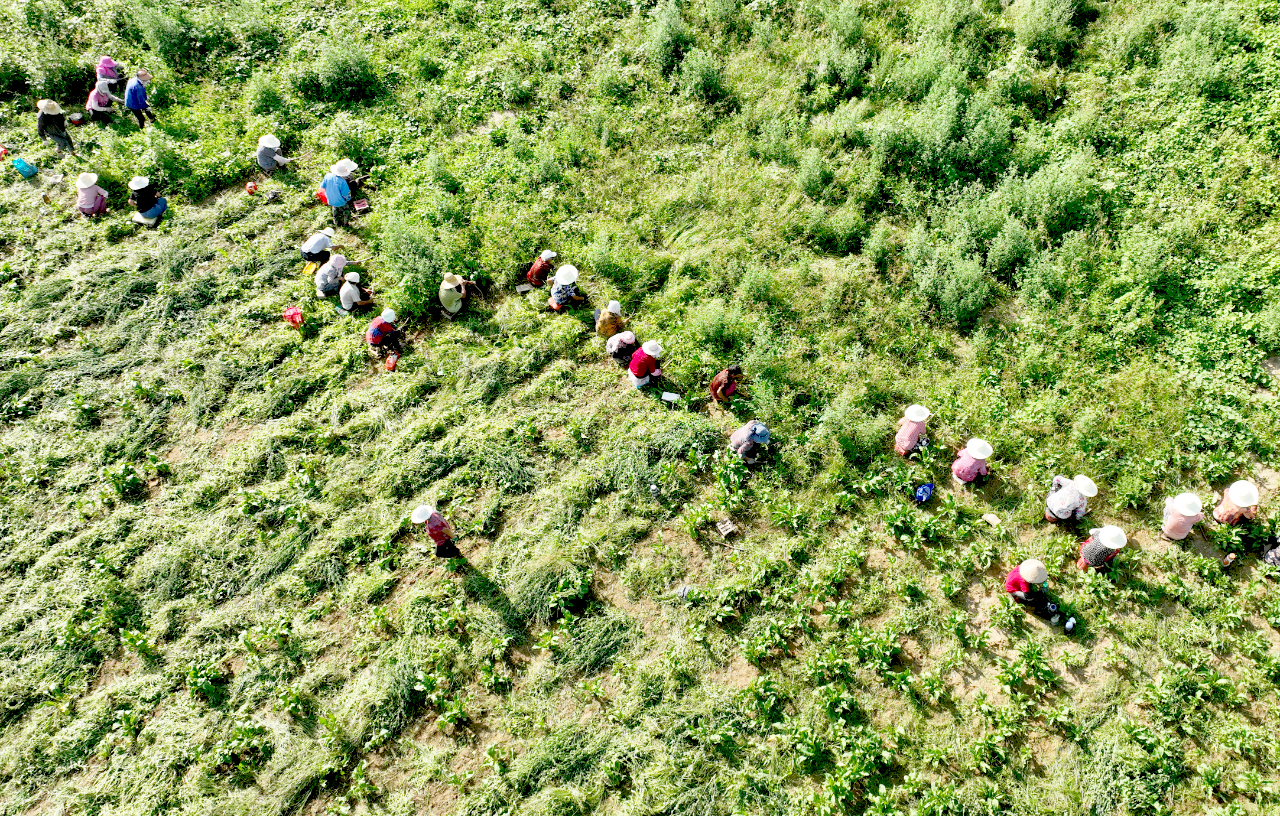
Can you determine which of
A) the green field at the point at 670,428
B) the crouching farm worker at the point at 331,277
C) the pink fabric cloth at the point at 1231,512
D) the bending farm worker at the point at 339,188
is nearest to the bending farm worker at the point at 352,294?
the crouching farm worker at the point at 331,277

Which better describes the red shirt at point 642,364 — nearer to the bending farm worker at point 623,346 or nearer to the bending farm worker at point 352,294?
the bending farm worker at point 623,346

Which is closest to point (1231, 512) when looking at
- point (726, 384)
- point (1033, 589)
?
point (1033, 589)

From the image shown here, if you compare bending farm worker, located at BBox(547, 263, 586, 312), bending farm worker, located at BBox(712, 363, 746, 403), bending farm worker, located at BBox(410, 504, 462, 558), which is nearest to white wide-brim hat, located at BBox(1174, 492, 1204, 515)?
bending farm worker, located at BBox(712, 363, 746, 403)

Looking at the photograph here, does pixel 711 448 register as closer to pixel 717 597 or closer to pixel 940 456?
pixel 717 597

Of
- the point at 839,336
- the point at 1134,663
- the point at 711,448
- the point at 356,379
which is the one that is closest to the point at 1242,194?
the point at 839,336

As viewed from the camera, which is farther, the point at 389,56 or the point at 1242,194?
the point at 389,56

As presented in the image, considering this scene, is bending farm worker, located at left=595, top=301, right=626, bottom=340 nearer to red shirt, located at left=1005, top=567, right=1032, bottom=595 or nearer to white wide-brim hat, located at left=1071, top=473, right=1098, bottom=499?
red shirt, located at left=1005, top=567, right=1032, bottom=595
